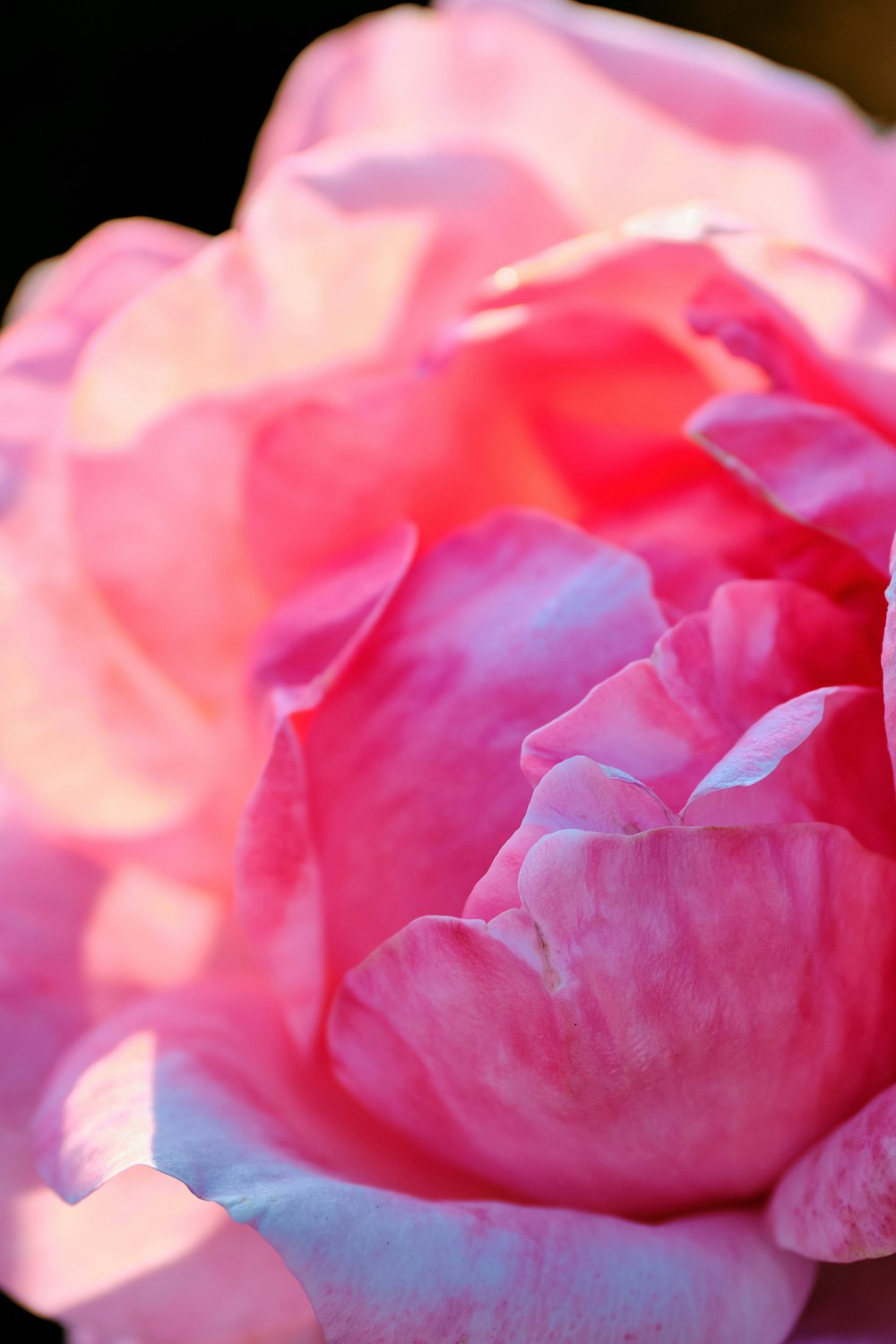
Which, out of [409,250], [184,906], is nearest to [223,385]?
[409,250]

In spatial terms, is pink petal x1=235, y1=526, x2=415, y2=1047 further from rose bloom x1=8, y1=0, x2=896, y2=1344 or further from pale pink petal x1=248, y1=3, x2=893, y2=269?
pale pink petal x1=248, y1=3, x2=893, y2=269

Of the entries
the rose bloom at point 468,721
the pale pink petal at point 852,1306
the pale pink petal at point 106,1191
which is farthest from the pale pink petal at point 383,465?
the pale pink petal at point 852,1306

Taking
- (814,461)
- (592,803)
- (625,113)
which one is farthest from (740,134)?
(592,803)

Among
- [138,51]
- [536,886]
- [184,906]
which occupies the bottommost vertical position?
[184,906]

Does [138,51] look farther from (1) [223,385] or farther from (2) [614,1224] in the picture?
(2) [614,1224]

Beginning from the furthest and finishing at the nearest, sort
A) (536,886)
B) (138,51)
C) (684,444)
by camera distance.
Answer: (138,51) < (684,444) < (536,886)

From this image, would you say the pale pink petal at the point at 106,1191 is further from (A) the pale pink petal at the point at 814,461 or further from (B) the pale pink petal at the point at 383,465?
(A) the pale pink petal at the point at 814,461

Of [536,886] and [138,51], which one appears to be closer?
[536,886]
